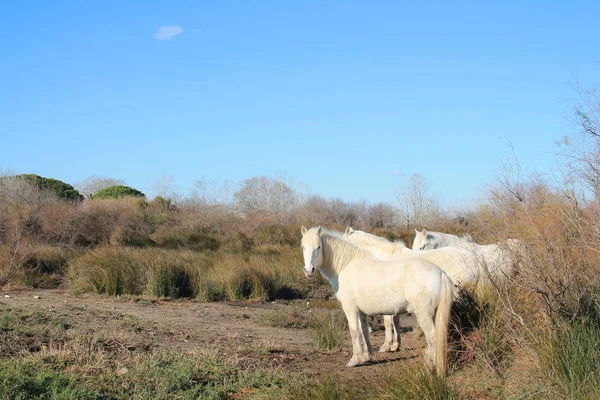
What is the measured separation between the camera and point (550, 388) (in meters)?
6.13

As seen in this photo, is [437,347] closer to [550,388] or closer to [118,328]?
[550,388]

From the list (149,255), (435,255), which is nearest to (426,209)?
(149,255)

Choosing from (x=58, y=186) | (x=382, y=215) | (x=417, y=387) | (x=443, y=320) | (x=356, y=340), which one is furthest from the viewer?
(x=382, y=215)

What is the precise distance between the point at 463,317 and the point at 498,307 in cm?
57

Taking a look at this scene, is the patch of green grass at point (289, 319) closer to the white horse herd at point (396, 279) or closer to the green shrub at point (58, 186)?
the white horse herd at point (396, 279)

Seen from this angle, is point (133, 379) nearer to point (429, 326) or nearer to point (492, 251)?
point (429, 326)

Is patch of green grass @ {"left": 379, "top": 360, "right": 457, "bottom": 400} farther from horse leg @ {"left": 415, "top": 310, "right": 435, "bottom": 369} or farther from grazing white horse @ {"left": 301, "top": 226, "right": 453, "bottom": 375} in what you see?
horse leg @ {"left": 415, "top": 310, "right": 435, "bottom": 369}

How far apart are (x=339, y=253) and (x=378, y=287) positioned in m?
1.26

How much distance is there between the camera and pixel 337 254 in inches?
365

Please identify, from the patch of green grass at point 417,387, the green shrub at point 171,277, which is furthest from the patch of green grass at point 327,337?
the green shrub at point 171,277


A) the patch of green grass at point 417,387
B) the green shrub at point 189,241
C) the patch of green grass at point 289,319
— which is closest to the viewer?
the patch of green grass at point 417,387

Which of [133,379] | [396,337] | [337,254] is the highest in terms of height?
[337,254]

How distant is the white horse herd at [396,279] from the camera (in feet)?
24.8

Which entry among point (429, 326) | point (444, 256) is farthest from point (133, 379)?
point (444, 256)
